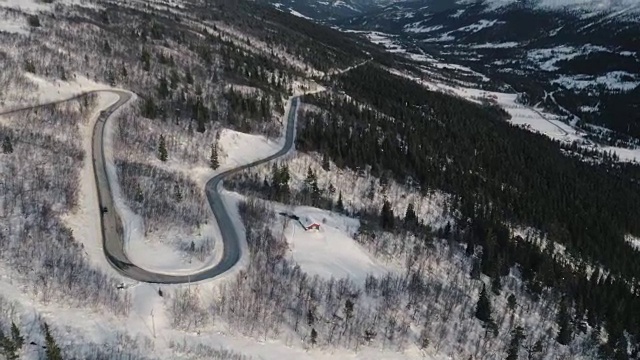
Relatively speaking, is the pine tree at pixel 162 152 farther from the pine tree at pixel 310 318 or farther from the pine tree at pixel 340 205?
the pine tree at pixel 310 318

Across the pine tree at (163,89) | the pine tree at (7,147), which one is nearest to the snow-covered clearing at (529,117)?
the pine tree at (163,89)

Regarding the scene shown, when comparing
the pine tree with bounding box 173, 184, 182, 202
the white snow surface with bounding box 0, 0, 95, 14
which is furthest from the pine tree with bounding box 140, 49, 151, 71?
the pine tree with bounding box 173, 184, 182, 202

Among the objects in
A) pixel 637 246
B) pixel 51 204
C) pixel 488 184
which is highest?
pixel 51 204

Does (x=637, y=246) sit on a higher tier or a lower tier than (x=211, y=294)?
lower

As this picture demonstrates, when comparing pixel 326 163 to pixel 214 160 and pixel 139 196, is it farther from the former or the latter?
pixel 139 196

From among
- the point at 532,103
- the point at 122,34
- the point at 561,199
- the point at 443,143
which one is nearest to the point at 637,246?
the point at 561,199

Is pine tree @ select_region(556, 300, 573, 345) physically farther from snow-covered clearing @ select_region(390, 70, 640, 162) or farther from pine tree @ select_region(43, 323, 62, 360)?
snow-covered clearing @ select_region(390, 70, 640, 162)

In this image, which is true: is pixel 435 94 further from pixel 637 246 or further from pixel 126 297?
pixel 126 297

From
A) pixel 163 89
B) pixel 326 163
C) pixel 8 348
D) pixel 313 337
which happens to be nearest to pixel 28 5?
Result: pixel 163 89

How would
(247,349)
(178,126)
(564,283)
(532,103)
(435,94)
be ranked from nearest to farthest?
1. (247,349)
2. (564,283)
3. (178,126)
4. (435,94)
5. (532,103)
